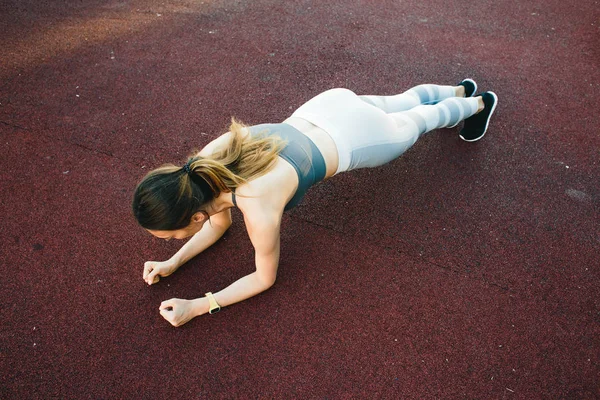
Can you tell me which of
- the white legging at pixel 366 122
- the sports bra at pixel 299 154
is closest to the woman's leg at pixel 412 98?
the white legging at pixel 366 122

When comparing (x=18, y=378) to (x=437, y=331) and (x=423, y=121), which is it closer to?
(x=437, y=331)

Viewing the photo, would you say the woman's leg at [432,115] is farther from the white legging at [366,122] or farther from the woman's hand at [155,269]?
the woman's hand at [155,269]

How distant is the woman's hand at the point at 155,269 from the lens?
2221 millimetres

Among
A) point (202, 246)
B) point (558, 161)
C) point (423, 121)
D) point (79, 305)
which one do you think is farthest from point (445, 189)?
point (79, 305)

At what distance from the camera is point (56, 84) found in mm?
3154

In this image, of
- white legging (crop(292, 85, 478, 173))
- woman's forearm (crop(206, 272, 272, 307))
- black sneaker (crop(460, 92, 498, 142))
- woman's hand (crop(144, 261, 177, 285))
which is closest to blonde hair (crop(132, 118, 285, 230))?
white legging (crop(292, 85, 478, 173))

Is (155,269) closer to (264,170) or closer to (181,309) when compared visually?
(181,309)

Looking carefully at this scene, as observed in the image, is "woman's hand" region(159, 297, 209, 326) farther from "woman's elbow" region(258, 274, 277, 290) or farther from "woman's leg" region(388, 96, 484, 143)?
"woman's leg" region(388, 96, 484, 143)

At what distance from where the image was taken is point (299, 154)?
5.98 ft

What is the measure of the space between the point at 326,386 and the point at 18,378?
142 cm

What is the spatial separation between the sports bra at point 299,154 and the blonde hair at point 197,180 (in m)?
0.07

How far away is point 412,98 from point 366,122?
2.02ft

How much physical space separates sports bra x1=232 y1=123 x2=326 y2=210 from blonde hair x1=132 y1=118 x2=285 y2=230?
0.22ft

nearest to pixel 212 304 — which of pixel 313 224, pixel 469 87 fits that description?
pixel 313 224
